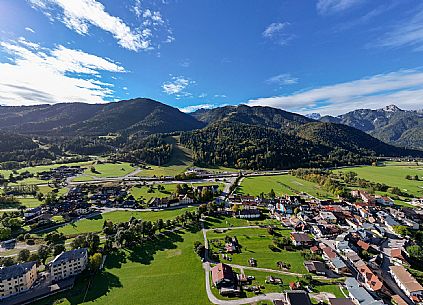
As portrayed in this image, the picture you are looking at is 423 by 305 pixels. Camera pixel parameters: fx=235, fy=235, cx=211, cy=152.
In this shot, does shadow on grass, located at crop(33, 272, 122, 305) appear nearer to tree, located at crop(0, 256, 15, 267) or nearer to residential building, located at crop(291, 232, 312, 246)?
tree, located at crop(0, 256, 15, 267)

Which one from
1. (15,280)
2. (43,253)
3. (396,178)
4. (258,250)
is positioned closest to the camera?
(15,280)

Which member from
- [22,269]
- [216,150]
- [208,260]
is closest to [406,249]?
[208,260]

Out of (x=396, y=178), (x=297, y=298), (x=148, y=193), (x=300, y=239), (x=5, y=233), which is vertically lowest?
(x=5, y=233)

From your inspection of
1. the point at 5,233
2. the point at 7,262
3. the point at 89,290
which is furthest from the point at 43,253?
the point at 5,233

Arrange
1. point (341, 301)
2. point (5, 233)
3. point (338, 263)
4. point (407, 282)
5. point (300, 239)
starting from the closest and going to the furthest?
point (341, 301)
point (407, 282)
point (338, 263)
point (300, 239)
point (5, 233)

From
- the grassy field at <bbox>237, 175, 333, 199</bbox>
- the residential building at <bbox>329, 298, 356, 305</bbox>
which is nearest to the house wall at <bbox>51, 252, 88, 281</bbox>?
the residential building at <bbox>329, 298, 356, 305</bbox>

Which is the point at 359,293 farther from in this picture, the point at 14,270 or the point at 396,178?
the point at 396,178
